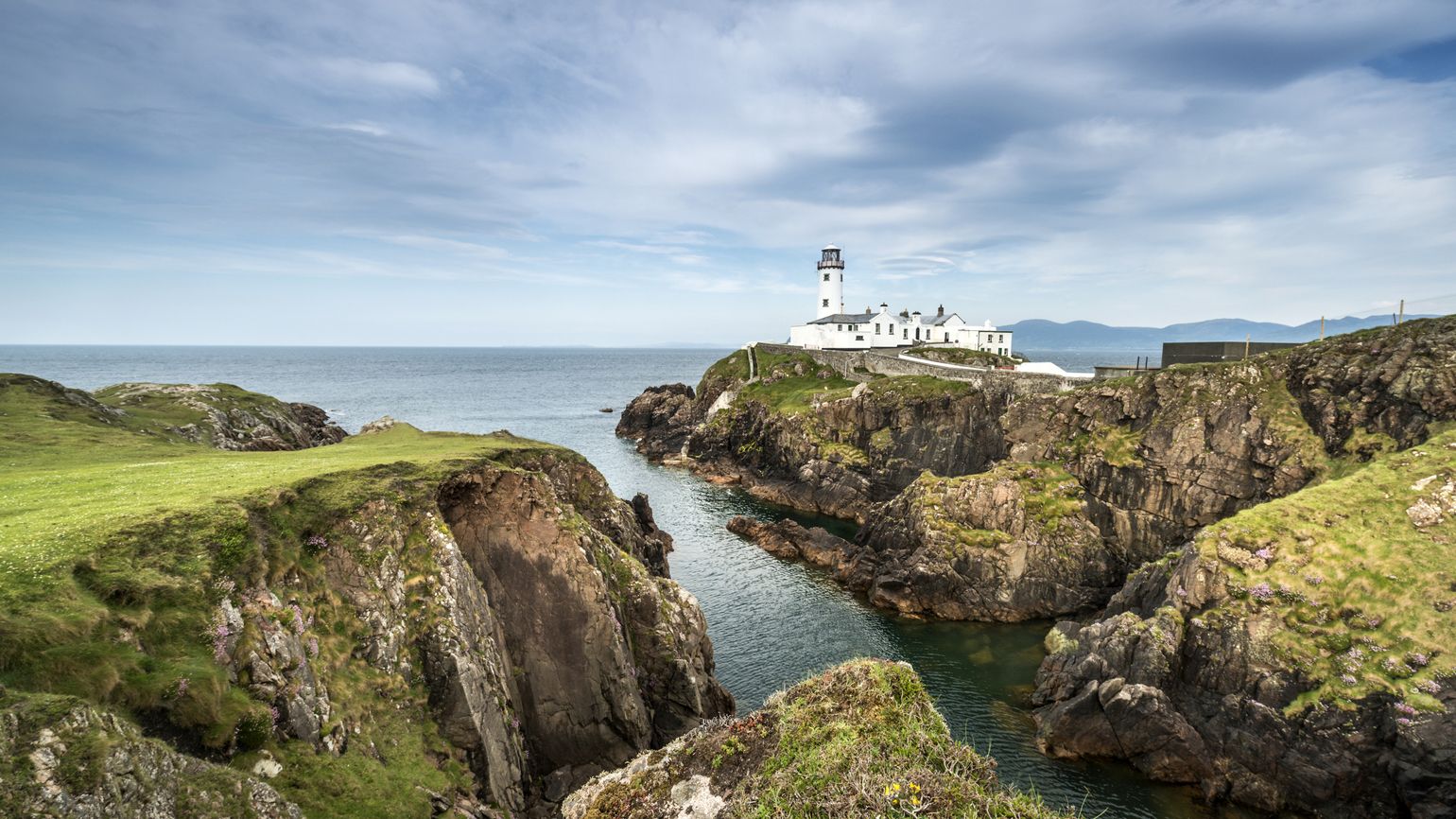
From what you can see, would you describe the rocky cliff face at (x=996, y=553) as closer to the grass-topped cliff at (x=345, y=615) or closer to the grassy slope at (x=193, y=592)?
the grass-topped cliff at (x=345, y=615)

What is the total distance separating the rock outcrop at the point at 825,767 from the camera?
10.6m

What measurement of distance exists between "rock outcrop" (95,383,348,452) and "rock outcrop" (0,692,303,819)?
40.7 meters

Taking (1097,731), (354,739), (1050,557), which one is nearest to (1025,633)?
(1050,557)

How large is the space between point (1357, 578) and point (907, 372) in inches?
2185

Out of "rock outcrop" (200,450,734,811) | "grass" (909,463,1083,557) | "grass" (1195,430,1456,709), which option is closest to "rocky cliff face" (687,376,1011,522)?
"grass" (909,463,1083,557)

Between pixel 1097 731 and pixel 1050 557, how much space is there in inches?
734

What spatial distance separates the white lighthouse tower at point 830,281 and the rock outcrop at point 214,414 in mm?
88866

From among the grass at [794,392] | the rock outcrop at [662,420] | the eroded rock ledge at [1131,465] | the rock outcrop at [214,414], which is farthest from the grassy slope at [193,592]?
the rock outcrop at [662,420]

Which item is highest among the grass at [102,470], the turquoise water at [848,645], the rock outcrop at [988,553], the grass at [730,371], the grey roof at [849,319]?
the grey roof at [849,319]

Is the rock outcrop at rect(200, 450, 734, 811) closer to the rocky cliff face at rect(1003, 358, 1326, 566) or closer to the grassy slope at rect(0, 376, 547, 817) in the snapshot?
the grassy slope at rect(0, 376, 547, 817)

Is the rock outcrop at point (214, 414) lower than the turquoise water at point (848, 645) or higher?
higher

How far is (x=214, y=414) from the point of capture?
1957 inches

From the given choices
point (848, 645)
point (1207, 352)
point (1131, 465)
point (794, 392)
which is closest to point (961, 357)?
point (794, 392)

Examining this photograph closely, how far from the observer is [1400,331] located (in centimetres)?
4650
